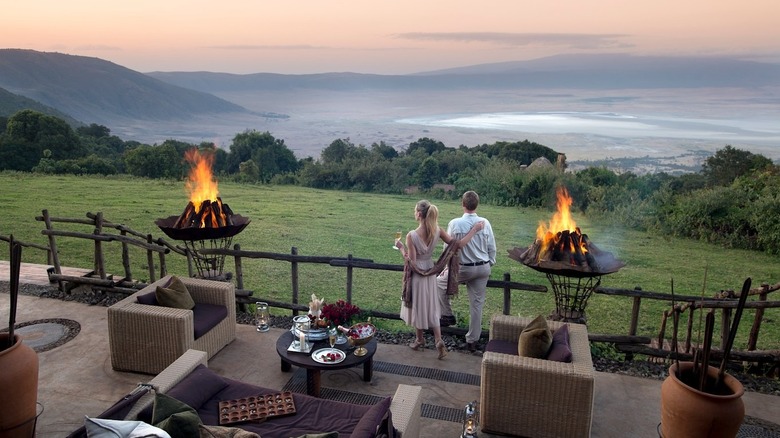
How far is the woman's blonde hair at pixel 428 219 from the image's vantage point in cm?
580

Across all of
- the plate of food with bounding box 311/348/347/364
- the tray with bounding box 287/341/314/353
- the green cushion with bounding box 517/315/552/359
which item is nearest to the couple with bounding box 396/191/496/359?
the plate of food with bounding box 311/348/347/364

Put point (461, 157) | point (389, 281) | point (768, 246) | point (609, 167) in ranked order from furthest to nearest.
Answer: point (461, 157), point (609, 167), point (768, 246), point (389, 281)

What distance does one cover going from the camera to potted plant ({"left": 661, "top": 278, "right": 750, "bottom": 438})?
3322 mm

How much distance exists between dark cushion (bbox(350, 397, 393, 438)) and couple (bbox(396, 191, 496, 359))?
8.16 feet

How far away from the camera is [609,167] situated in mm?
25500

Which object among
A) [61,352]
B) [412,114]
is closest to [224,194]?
[61,352]

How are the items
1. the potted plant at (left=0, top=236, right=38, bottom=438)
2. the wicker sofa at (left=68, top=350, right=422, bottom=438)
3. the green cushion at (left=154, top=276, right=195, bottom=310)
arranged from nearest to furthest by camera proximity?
the wicker sofa at (left=68, top=350, right=422, bottom=438)
the potted plant at (left=0, top=236, right=38, bottom=438)
the green cushion at (left=154, top=276, right=195, bottom=310)

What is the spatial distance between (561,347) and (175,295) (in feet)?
13.6

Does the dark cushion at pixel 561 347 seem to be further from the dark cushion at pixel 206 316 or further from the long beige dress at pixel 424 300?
the dark cushion at pixel 206 316

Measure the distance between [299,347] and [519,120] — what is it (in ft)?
117

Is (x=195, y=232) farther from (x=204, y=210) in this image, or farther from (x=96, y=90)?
(x=96, y=90)

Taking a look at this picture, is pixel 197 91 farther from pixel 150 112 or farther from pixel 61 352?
pixel 61 352

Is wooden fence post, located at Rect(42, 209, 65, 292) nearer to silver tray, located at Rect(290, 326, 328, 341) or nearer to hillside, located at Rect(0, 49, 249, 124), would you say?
silver tray, located at Rect(290, 326, 328, 341)

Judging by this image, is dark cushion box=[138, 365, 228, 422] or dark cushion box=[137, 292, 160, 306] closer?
dark cushion box=[138, 365, 228, 422]
